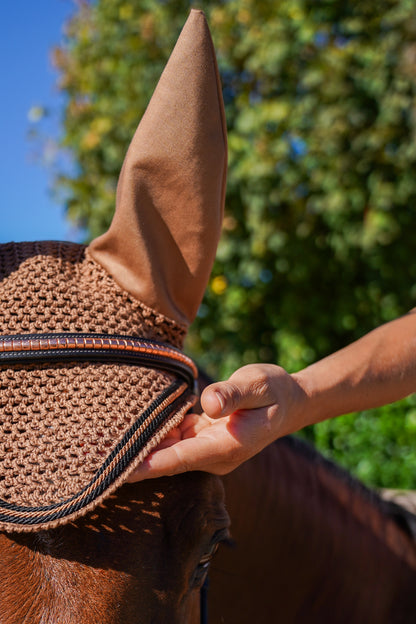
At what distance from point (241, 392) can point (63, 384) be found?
1.21 feet

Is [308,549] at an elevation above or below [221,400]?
below

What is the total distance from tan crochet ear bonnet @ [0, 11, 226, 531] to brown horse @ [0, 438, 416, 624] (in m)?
0.11

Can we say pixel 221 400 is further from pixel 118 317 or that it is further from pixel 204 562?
pixel 204 562

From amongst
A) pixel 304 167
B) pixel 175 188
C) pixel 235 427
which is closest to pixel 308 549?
pixel 235 427

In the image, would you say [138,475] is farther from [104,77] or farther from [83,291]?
[104,77]

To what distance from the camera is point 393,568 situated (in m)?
2.18

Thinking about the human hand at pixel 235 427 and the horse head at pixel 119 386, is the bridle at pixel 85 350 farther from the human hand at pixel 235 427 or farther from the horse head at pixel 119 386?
the human hand at pixel 235 427

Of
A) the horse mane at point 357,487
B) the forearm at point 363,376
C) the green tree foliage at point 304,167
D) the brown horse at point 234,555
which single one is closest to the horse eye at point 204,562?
the brown horse at point 234,555

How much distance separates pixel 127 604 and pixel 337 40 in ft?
15.4

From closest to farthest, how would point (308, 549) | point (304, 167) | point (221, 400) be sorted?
point (221, 400)
point (308, 549)
point (304, 167)

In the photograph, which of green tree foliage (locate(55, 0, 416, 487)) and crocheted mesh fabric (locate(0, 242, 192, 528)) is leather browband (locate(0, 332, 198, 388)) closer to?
crocheted mesh fabric (locate(0, 242, 192, 528))

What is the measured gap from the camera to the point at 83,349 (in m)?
1.27

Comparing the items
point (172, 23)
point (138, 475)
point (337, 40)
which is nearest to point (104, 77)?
point (172, 23)

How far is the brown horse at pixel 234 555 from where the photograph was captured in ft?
3.78
